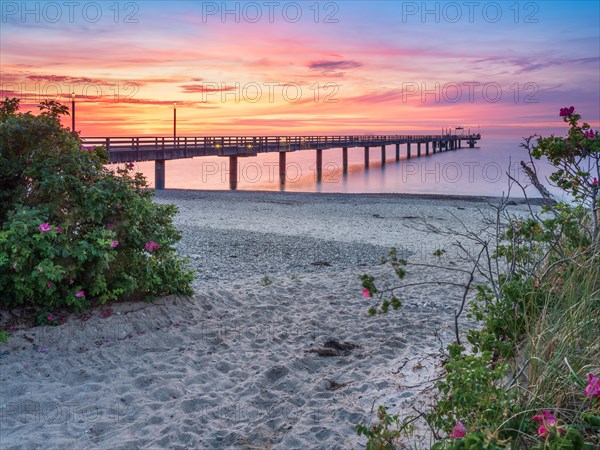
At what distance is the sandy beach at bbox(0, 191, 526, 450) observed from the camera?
12.4 ft

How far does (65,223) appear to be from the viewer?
17.8ft

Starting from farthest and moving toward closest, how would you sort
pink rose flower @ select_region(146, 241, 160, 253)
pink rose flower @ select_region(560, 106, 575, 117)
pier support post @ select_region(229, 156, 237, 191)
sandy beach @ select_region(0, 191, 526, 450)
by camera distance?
pier support post @ select_region(229, 156, 237, 191), pink rose flower @ select_region(146, 241, 160, 253), pink rose flower @ select_region(560, 106, 575, 117), sandy beach @ select_region(0, 191, 526, 450)

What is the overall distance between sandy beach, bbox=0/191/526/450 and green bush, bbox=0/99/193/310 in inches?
14.7

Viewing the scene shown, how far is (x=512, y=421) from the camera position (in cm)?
275

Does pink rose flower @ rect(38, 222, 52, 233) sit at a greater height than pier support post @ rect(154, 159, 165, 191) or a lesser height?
lesser

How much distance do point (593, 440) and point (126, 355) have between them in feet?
12.8

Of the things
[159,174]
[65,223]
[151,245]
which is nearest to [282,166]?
Answer: [159,174]

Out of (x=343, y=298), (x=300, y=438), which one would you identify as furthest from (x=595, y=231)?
(x=343, y=298)

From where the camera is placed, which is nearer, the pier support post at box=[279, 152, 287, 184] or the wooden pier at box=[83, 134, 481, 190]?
the wooden pier at box=[83, 134, 481, 190]

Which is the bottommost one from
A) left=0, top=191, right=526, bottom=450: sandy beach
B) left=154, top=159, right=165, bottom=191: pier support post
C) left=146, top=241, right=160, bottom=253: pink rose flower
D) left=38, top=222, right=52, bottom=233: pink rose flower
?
left=0, top=191, right=526, bottom=450: sandy beach

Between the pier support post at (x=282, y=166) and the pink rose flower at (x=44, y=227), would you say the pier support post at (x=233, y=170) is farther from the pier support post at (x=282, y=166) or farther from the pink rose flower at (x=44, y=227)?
the pink rose flower at (x=44, y=227)

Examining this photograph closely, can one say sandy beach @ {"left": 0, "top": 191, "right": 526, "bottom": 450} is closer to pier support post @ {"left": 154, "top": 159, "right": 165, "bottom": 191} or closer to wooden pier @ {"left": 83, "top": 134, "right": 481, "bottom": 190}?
wooden pier @ {"left": 83, "top": 134, "right": 481, "bottom": 190}

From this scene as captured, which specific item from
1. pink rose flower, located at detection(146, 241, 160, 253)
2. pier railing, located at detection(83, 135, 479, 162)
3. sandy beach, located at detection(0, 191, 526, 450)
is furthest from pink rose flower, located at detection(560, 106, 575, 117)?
pier railing, located at detection(83, 135, 479, 162)

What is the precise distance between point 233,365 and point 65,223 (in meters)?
2.18
